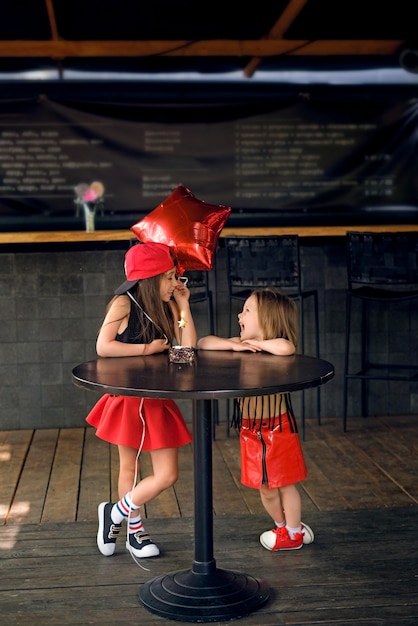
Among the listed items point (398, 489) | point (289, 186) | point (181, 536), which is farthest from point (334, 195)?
point (181, 536)

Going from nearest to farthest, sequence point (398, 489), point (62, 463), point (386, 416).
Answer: point (398, 489)
point (62, 463)
point (386, 416)

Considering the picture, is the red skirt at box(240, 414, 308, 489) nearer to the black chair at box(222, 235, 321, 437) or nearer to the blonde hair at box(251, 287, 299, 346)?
the blonde hair at box(251, 287, 299, 346)

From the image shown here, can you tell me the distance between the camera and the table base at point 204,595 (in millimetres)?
3031

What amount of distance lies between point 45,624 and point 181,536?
2.84 ft

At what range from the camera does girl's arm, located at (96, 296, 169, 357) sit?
11.1ft

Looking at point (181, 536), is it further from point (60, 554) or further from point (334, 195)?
point (334, 195)

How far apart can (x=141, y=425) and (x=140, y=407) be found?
80mm

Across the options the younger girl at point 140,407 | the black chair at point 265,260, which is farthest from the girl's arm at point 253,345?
the black chair at point 265,260

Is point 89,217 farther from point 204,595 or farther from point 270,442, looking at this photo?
point 204,595

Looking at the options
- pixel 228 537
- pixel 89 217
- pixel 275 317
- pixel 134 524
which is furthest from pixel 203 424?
pixel 89 217

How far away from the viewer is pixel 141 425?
3400mm

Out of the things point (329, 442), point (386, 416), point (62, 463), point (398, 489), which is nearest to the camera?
point (398, 489)

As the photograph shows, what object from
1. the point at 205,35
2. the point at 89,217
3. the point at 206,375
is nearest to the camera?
the point at 206,375

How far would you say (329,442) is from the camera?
17.3ft
